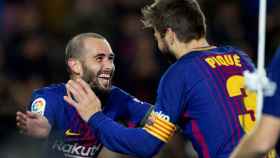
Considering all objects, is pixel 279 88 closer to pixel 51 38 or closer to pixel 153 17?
pixel 153 17

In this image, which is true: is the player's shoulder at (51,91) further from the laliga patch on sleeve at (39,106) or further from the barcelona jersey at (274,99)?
the barcelona jersey at (274,99)

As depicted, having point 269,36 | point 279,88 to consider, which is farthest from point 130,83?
point 279,88

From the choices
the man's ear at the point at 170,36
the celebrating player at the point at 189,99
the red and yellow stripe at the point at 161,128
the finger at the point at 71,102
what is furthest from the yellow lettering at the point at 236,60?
the finger at the point at 71,102

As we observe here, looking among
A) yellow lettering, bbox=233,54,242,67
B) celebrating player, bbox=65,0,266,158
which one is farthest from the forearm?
yellow lettering, bbox=233,54,242,67

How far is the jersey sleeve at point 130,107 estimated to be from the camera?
5578 mm

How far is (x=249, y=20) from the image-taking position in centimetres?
979

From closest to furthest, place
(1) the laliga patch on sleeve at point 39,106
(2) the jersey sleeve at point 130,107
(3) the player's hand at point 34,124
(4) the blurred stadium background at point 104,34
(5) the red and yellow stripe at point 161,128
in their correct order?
1. (5) the red and yellow stripe at point 161,128
2. (3) the player's hand at point 34,124
3. (1) the laliga patch on sleeve at point 39,106
4. (2) the jersey sleeve at point 130,107
5. (4) the blurred stadium background at point 104,34

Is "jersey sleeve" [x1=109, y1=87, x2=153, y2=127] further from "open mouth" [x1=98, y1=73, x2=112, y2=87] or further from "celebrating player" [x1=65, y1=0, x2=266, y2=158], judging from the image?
"celebrating player" [x1=65, y1=0, x2=266, y2=158]

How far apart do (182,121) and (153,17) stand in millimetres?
658

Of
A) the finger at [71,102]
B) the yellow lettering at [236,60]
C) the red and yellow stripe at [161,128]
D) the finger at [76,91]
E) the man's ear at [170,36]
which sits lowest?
the red and yellow stripe at [161,128]

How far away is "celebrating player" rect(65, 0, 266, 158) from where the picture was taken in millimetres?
4660

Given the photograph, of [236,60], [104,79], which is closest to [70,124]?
[104,79]

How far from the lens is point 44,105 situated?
5.35m

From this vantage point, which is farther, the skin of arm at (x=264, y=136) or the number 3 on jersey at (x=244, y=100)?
the number 3 on jersey at (x=244, y=100)
